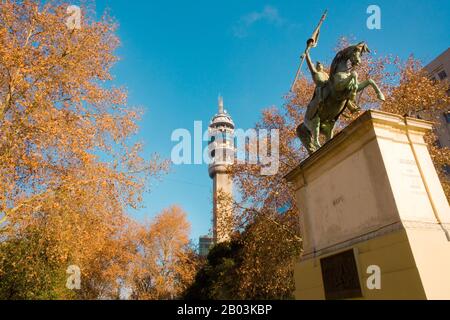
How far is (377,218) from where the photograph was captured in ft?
16.7

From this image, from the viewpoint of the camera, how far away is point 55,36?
43.4 feet

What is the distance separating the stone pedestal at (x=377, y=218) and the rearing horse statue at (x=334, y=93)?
1247mm

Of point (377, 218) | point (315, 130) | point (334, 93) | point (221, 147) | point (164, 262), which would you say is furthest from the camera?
point (221, 147)

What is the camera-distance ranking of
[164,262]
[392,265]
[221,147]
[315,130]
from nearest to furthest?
[392,265] < [315,130] < [164,262] < [221,147]

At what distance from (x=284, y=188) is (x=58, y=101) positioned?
12389 mm

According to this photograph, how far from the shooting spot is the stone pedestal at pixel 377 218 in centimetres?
439

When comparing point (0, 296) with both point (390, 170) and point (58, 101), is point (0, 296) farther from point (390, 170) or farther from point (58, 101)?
point (390, 170)

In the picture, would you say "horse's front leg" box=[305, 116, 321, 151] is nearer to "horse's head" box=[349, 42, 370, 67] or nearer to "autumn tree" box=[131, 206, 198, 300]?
"horse's head" box=[349, 42, 370, 67]

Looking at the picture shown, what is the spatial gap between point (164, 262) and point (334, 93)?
32629 millimetres
